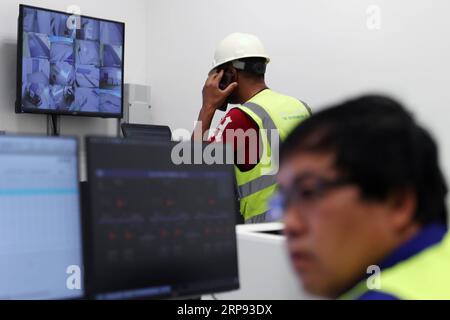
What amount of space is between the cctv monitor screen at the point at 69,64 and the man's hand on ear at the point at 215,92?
171 cm

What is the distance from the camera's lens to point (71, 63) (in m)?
4.18

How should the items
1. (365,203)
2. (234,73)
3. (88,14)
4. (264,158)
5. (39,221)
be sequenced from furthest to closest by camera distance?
(88,14) → (234,73) → (264,158) → (39,221) → (365,203)

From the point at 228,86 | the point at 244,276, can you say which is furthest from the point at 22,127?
the point at 244,276

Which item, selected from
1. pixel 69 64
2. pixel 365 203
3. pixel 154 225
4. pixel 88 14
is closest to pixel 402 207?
pixel 365 203

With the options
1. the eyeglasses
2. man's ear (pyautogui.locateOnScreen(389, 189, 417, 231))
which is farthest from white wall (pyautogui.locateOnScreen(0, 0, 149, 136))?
man's ear (pyautogui.locateOnScreen(389, 189, 417, 231))

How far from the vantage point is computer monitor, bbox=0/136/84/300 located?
3.07ft

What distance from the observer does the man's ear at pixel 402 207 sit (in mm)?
672

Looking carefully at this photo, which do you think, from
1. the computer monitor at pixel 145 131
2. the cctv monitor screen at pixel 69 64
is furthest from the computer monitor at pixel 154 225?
the cctv monitor screen at pixel 69 64

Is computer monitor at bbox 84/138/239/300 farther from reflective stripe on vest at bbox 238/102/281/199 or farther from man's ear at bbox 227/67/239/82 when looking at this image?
man's ear at bbox 227/67/239/82

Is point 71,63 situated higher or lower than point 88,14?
lower

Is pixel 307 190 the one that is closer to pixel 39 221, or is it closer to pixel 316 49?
pixel 39 221

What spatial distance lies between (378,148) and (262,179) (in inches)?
62.6

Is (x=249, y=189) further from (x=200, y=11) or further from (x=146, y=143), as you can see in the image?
(x=200, y=11)

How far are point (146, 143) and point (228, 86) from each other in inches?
70.6
